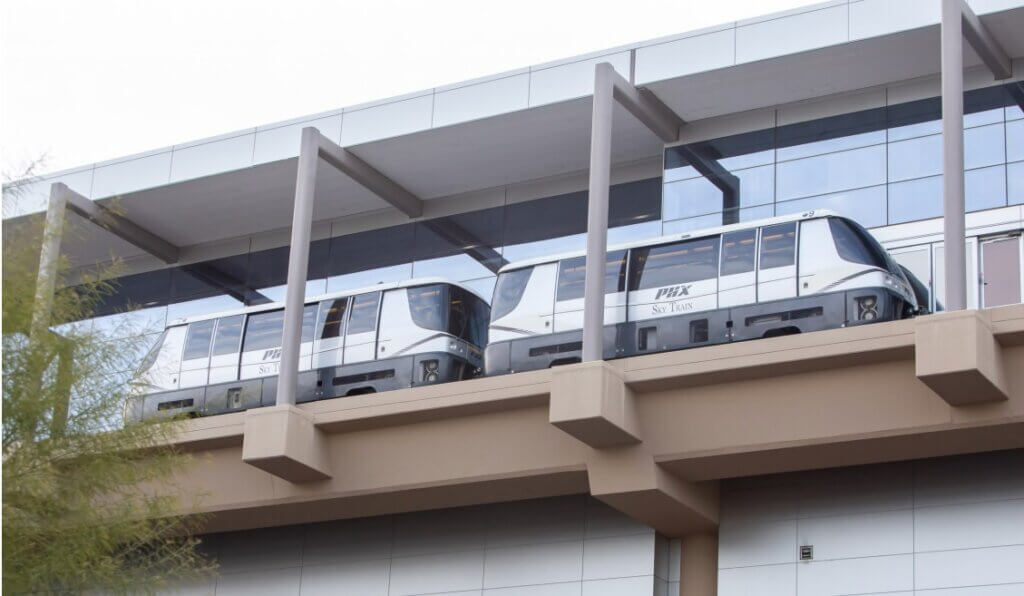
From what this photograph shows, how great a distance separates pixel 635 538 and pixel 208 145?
11.2 meters

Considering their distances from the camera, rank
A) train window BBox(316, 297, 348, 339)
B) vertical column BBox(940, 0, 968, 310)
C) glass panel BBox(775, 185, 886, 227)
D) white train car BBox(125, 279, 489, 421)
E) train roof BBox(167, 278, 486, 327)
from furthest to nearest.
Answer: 1. train window BBox(316, 297, 348, 339)
2. train roof BBox(167, 278, 486, 327)
3. white train car BBox(125, 279, 489, 421)
4. glass panel BBox(775, 185, 886, 227)
5. vertical column BBox(940, 0, 968, 310)

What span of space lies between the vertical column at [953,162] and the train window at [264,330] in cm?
1200

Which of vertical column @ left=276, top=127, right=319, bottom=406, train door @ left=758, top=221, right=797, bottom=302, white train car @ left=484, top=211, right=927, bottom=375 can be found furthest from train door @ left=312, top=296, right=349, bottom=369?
train door @ left=758, top=221, right=797, bottom=302

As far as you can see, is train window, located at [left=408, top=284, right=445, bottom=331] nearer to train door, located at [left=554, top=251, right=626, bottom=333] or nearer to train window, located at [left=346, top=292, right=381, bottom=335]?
train window, located at [left=346, top=292, right=381, bottom=335]

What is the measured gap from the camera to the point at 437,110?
82.8ft

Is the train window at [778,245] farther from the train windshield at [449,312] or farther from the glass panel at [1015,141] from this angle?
the train windshield at [449,312]

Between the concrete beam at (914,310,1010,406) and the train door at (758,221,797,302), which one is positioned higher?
the train door at (758,221,797,302)

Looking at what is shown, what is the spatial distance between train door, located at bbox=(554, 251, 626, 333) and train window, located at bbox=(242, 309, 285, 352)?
5521 mm

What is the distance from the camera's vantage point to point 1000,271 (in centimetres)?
2117

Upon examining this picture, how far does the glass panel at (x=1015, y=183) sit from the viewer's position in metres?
21.7

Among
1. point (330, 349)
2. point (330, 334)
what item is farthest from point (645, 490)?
point (330, 334)

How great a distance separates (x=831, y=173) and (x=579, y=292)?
4384mm

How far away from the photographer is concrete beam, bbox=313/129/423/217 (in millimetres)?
25562

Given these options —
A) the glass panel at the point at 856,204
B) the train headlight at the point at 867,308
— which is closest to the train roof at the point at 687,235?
the glass panel at the point at 856,204
